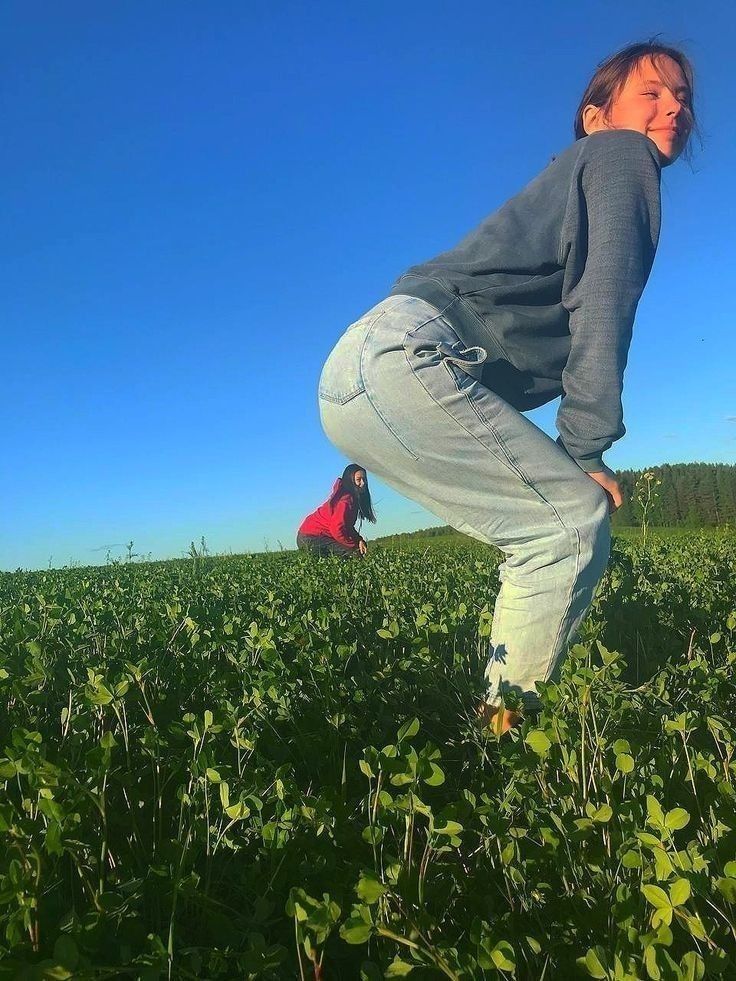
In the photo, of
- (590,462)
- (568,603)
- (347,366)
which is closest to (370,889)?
(568,603)

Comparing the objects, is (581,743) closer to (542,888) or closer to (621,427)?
(542,888)

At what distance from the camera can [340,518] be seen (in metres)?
13.1

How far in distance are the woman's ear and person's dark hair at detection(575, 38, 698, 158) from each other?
2 cm

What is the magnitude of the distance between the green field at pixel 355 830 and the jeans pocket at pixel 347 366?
0.95 metres

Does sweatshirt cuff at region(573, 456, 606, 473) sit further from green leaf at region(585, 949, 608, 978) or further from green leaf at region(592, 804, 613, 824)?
green leaf at region(585, 949, 608, 978)

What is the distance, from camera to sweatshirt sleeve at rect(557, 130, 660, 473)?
264 centimetres

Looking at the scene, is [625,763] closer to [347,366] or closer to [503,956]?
[503,956]

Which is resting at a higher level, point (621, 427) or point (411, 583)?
point (621, 427)

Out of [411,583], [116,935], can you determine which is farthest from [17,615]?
[116,935]

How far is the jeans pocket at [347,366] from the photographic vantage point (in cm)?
268

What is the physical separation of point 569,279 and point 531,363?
34 cm

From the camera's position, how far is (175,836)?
1782 millimetres

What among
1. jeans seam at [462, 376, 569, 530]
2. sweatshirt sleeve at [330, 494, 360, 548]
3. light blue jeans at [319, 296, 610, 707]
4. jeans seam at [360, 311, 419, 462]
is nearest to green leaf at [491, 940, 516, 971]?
light blue jeans at [319, 296, 610, 707]

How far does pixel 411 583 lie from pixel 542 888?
13.5ft
